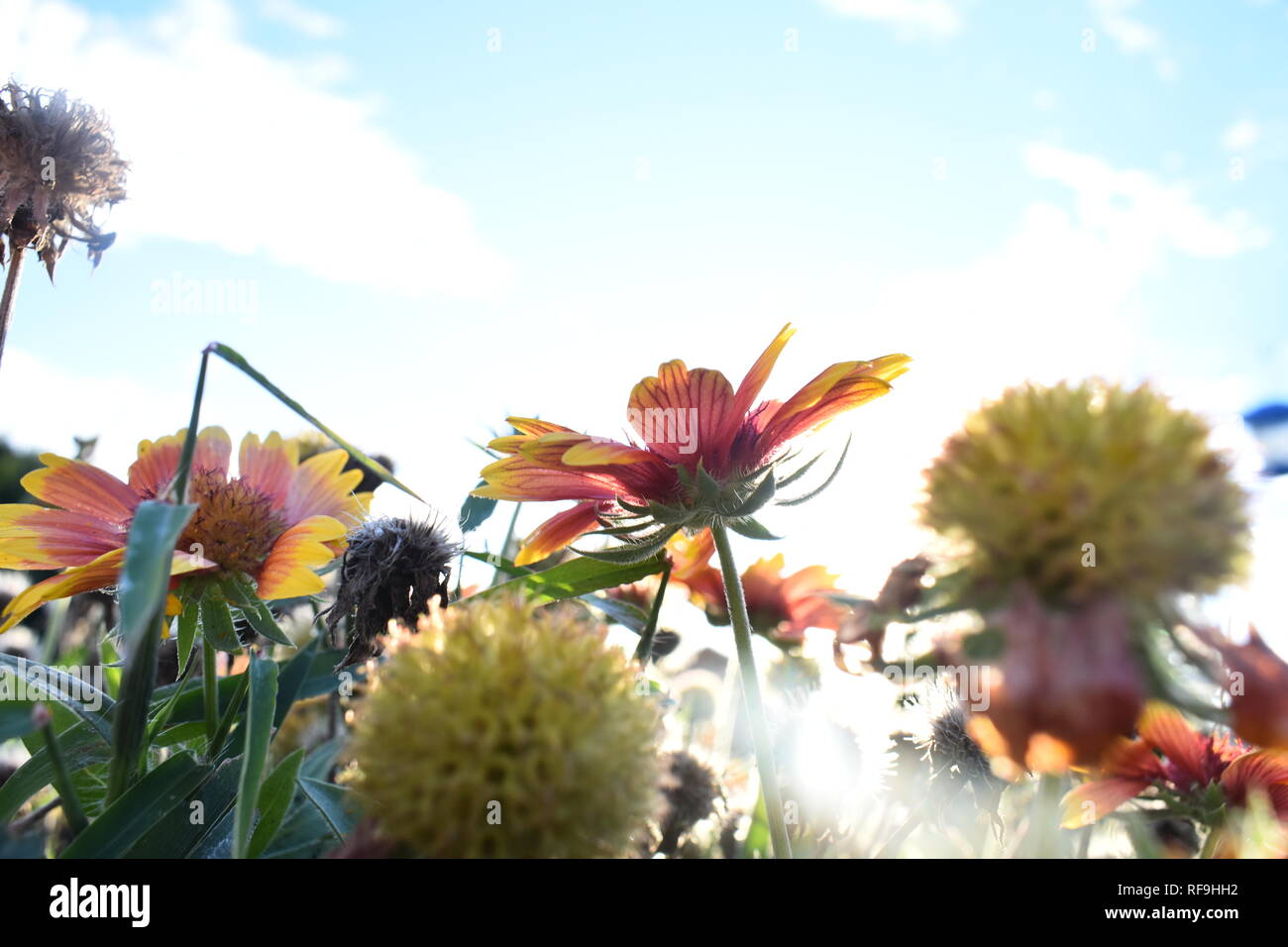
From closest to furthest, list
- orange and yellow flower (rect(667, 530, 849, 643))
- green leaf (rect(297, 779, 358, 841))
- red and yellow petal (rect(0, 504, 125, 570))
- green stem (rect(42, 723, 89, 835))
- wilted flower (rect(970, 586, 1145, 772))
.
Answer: wilted flower (rect(970, 586, 1145, 772)) < green stem (rect(42, 723, 89, 835)) < green leaf (rect(297, 779, 358, 841)) < red and yellow petal (rect(0, 504, 125, 570)) < orange and yellow flower (rect(667, 530, 849, 643))

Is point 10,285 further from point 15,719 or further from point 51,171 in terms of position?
point 15,719

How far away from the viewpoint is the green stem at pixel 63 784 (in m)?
0.49

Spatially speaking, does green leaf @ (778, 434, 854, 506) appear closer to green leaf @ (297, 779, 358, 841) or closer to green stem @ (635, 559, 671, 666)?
green stem @ (635, 559, 671, 666)

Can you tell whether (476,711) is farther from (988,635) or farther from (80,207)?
(80,207)

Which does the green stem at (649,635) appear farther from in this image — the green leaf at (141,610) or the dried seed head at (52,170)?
the dried seed head at (52,170)

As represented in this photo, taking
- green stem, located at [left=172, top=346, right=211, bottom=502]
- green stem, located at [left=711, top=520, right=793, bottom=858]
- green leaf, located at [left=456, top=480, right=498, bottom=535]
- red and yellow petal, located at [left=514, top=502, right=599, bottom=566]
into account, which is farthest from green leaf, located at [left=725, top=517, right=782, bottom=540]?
green stem, located at [left=172, top=346, right=211, bottom=502]

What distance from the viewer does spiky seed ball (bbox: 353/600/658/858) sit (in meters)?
0.42

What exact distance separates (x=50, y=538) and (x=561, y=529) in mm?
456

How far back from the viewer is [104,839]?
572mm

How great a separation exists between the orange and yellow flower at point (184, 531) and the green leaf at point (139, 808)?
0.15 m

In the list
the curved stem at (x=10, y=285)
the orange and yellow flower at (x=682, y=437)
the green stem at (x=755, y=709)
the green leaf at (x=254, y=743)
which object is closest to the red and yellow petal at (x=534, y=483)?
the orange and yellow flower at (x=682, y=437)

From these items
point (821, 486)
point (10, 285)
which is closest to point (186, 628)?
point (10, 285)

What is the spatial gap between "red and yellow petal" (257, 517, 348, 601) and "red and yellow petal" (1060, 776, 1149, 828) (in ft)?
2.02

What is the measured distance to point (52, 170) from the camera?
1096 mm
